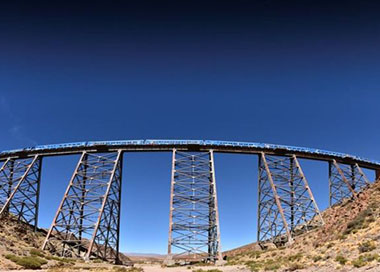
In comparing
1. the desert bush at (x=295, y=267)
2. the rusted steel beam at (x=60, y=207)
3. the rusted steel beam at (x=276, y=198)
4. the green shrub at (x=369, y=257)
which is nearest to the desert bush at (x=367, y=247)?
the green shrub at (x=369, y=257)

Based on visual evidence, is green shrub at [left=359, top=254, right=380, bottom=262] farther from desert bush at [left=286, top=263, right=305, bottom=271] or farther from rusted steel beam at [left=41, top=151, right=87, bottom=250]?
rusted steel beam at [left=41, top=151, right=87, bottom=250]

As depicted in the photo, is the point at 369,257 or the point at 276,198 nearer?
the point at 369,257

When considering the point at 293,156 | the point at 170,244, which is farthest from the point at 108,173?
the point at 293,156

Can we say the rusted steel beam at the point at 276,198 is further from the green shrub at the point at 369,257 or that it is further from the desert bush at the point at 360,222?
the green shrub at the point at 369,257

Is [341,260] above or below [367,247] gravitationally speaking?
below

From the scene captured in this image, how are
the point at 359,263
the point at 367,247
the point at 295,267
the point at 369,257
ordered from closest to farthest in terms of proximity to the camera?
1. the point at 359,263
2. the point at 369,257
3. the point at 367,247
4. the point at 295,267

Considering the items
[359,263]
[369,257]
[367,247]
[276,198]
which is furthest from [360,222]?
[276,198]

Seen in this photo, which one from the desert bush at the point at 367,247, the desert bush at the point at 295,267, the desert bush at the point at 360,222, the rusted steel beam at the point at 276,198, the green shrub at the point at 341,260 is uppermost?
the rusted steel beam at the point at 276,198

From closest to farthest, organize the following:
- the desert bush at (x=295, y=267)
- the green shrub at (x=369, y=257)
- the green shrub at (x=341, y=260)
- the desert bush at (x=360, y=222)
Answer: the green shrub at (x=369, y=257)
the green shrub at (x=341, y=260)
the desert bush at (x=295, y=267)
the desert bush at (x=360, y=222)

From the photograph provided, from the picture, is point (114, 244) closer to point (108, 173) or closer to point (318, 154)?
point (108, 173)

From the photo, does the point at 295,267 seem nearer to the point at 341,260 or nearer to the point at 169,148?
the point at 341,260

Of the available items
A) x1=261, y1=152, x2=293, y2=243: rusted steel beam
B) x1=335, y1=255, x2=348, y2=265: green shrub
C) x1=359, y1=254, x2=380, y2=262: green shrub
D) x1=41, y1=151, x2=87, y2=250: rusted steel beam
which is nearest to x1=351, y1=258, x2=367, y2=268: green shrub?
x1=359, y1=254, x2=380, y2=262: green shrub
